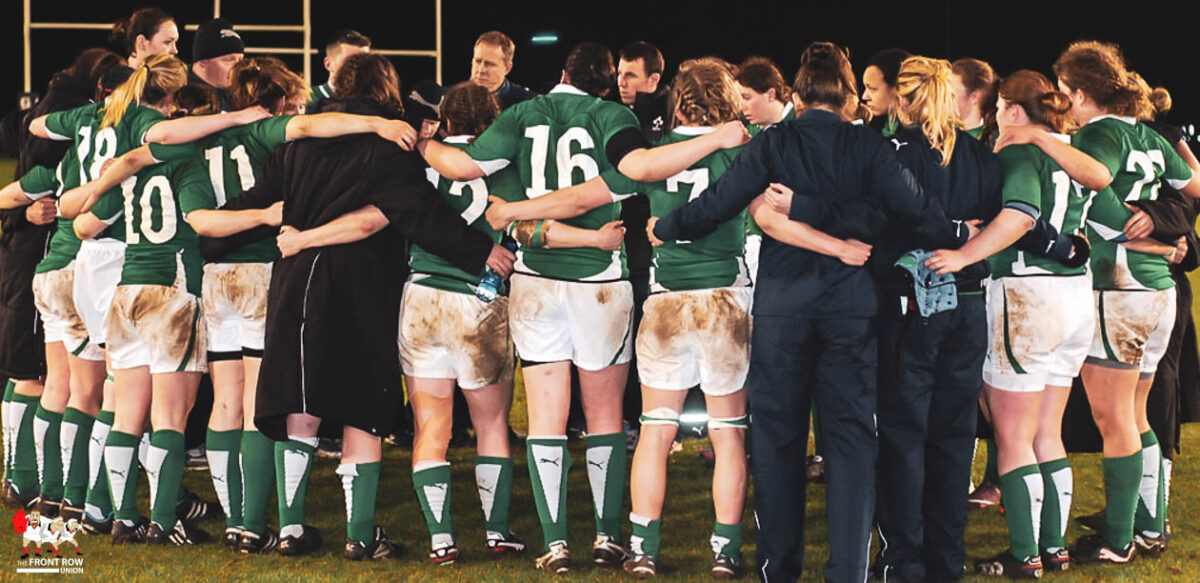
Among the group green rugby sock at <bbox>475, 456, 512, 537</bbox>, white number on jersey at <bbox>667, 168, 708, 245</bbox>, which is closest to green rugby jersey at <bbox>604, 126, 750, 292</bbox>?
white number on jersey at <bbox>667, 168, 708, 245</bbox>

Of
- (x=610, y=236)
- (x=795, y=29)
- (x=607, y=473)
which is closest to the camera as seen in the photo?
(x=610, y=236)

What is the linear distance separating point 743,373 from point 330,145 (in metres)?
1.72

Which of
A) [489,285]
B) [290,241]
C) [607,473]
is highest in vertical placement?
[290,241]

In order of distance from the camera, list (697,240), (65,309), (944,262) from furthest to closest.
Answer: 1. (65,309)
2. (697,240)
3. (944,262)

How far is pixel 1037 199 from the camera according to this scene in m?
4.50

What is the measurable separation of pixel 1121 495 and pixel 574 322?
87.7 inches

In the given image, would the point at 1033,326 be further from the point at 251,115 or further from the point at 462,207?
the point at 251,115

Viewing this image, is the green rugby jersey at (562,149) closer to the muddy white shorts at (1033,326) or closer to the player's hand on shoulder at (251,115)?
the player's hand on shoulder at (251,115)

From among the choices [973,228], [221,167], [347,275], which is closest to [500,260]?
[347,275]

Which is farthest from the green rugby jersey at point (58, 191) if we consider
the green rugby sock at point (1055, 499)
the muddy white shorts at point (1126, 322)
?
the muddy white shorts at point (1126, 322)

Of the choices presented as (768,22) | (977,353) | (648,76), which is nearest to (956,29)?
(768,22)

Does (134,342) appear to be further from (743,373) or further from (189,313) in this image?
(743,373)

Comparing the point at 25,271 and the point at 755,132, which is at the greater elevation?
the point at 755,132

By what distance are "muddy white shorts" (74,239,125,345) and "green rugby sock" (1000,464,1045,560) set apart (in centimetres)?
362
